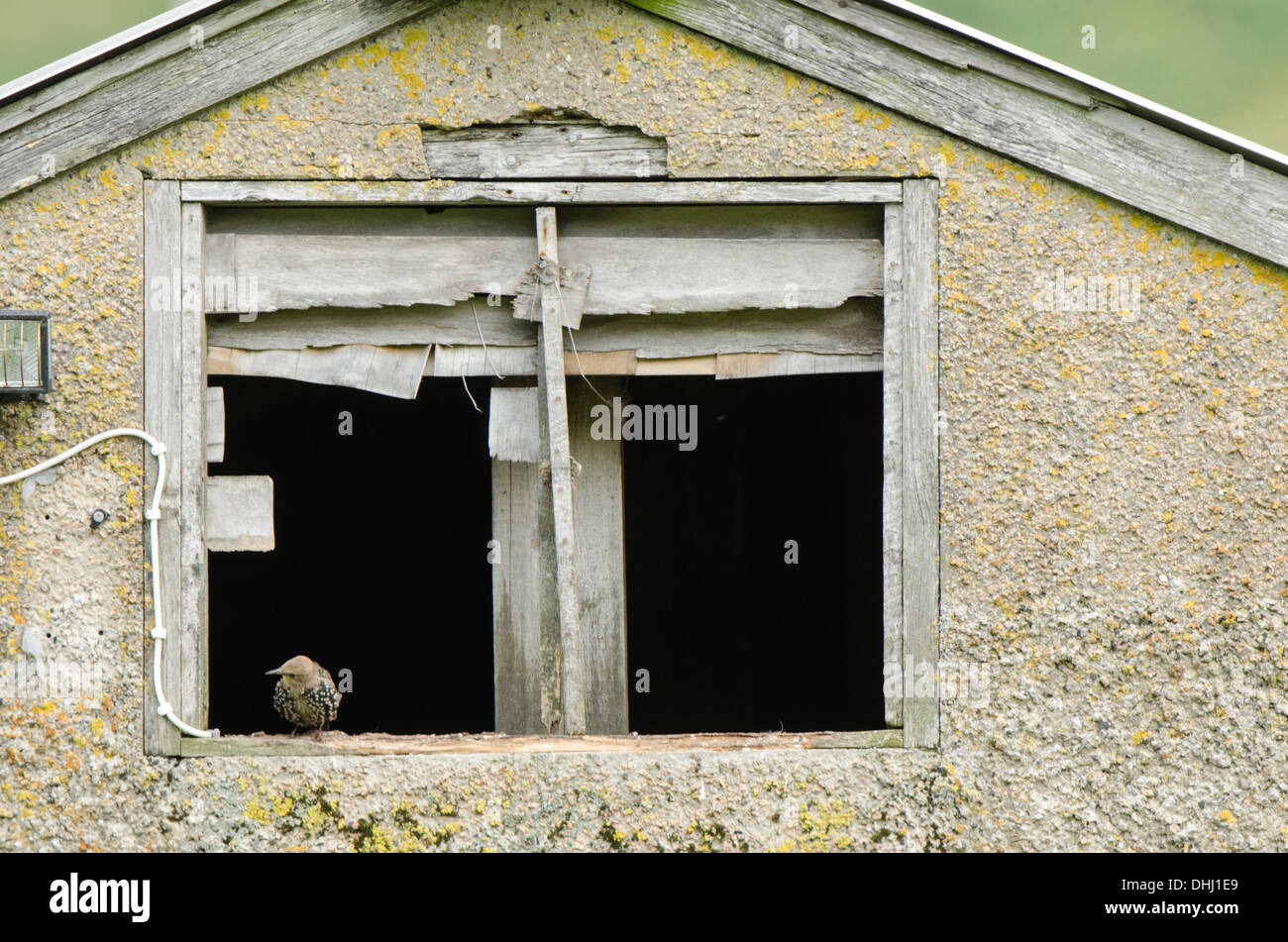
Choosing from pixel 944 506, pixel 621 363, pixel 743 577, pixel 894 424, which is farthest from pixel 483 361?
pixel 743 577

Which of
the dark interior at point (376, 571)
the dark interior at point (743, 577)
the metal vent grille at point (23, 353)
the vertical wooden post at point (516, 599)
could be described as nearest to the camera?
the metal vent grille at point (23, 353)

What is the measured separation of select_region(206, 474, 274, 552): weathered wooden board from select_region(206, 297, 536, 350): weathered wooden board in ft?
1.54

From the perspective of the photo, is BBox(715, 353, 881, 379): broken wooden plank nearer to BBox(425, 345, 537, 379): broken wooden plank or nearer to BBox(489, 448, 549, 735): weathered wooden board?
Answer: BBox(425, 345, 537, 379): broken wooden plank

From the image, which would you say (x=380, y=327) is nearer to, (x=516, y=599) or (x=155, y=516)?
(x=155, y=516)

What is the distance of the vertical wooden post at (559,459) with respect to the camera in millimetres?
3582

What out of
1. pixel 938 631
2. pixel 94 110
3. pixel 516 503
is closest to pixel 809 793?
pixel 938 631

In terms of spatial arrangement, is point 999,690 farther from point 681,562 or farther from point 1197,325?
point 681,562

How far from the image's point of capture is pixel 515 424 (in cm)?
372

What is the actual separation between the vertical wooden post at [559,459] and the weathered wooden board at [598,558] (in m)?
0.34

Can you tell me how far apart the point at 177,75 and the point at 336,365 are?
102 cm

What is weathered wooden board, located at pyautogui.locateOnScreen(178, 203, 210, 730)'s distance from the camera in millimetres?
3502

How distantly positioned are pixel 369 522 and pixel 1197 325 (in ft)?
17.5

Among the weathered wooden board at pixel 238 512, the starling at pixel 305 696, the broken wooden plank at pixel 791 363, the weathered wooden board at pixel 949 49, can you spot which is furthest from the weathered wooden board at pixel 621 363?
the starling at pixel 305 696

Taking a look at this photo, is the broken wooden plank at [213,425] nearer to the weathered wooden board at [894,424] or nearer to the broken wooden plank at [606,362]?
the broken wooden plank at [606,362]
